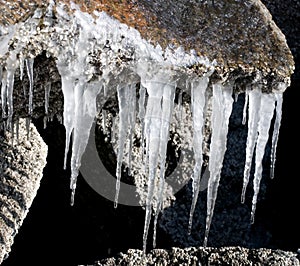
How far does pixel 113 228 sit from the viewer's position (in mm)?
3877

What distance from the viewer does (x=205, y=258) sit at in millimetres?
3098

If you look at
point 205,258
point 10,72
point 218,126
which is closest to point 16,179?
point 205,258

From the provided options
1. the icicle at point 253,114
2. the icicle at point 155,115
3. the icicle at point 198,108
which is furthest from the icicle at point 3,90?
the icicle at point 253,114

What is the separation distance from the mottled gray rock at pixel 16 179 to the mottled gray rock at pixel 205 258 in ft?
1.43

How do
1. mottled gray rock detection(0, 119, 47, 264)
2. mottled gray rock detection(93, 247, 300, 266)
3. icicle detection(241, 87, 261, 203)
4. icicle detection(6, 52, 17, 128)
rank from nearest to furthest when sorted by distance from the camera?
1. icicle detection(6, 52, 17, 128)
2. icicle detection(241, 87, 261, 203)
3. mottled gray rock detection(93, 247, 300, 266)
4. mottled gray rock detection(0, 119, 47, 264)

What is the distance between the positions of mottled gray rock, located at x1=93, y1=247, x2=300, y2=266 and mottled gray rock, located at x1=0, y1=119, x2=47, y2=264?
1.43ft

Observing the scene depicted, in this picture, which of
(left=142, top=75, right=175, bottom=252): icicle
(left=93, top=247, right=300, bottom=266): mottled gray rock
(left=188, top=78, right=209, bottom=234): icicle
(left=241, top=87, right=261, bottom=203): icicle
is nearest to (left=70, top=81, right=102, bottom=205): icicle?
(left=142, top=75, right=175, bottom=252): icicle

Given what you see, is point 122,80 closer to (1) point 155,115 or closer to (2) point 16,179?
(1) point 155,115

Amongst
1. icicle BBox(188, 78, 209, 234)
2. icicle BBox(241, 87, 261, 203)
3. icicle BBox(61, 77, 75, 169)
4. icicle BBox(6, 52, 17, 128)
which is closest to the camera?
icicle BBox(6, 52, 17, 128)

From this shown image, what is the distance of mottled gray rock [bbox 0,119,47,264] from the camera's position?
3195 millimetres

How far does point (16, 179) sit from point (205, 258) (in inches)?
33.2

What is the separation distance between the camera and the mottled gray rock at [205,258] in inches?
121

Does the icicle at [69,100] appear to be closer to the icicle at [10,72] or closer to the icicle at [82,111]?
the icicle at [82,111]

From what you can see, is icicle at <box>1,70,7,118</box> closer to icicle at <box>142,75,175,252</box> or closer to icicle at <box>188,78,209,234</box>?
icicle at <box>142,75,175,252</box>
